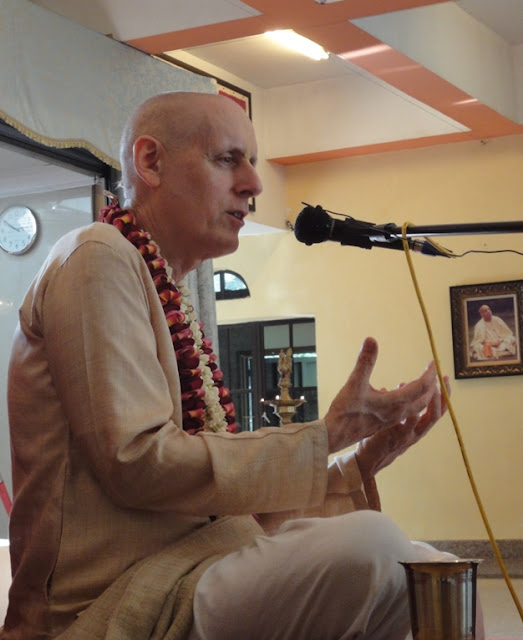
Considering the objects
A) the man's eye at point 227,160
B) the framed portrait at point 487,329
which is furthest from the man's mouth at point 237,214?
the framed portrait at point 487,329

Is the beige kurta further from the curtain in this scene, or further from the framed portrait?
Result: the framed portrait

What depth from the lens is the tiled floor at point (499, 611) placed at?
15.6 ft

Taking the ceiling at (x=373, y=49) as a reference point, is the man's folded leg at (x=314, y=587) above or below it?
below

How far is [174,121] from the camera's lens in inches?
87.0

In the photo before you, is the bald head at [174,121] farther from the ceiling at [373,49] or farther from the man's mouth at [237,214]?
the ceiling at [373,49]

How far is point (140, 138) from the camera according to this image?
222 centimetres

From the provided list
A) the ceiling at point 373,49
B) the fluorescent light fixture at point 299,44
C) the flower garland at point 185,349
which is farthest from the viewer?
the fluorescent light fixture at point 299,44

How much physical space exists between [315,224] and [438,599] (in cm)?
80

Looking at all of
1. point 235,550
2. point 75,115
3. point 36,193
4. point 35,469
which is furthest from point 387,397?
point 36,193

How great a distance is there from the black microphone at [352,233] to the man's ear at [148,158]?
0.34m

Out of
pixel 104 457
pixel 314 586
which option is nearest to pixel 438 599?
pixel 314 586

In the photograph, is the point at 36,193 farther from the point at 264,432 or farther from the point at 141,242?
the point at 264,432

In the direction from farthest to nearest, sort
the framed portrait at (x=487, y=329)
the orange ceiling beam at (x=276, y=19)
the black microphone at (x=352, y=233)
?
1. the framed portrait at (x=487, y=329)
2. the orange ceiling beam at (x=276, y=19)
3. the black microphone at (x=352, y=233)

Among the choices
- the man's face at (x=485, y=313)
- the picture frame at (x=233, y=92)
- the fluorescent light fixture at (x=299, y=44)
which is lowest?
the man's face at (x=485, y=313)
